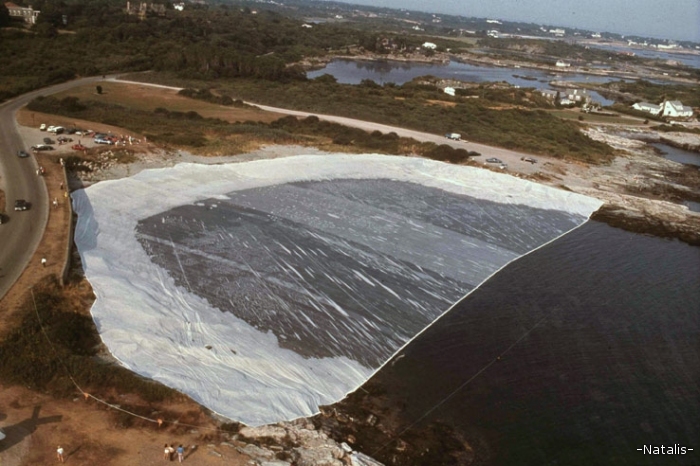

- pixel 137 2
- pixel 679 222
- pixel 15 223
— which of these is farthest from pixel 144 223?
pixel 137 2

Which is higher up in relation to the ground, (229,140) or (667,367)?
(229,140)

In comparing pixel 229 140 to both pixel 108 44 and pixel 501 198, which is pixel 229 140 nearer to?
pixel 501 198

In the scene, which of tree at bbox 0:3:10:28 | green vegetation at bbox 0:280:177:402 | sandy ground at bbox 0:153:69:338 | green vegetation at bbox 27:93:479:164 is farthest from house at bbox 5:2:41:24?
green vegetation at bbox 0:280:177:402

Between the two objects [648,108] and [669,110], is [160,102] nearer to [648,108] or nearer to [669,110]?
[648,108]

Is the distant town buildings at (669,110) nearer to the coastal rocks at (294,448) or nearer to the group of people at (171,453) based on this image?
the coastal rocks at (294,448)

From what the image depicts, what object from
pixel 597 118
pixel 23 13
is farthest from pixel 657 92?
pixel 23 13

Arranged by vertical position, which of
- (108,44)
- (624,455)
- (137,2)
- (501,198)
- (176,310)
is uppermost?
(137,2)
